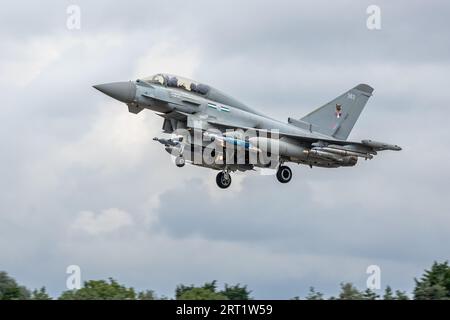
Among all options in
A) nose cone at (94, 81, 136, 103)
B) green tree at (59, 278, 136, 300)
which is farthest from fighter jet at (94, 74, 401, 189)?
green tree at (59, 278, 136, 300)

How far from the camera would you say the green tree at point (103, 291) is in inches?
1564

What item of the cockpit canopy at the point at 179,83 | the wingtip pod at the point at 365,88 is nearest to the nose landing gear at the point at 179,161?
the cockpit canopy at the point at 179,83

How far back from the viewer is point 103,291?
140 ft

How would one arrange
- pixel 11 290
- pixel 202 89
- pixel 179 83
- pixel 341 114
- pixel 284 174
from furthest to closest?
pixel 11 290
pixel 341 114
pixel 284 174
pixel 202 89
pixel 179 83

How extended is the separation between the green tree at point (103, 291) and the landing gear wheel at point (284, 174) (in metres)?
9.11

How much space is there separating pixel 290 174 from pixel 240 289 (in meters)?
13.8

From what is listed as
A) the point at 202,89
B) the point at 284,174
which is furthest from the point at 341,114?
the point at 202,89

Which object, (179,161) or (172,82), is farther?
(172,82)

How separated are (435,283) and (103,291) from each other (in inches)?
492

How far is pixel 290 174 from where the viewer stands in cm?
3366

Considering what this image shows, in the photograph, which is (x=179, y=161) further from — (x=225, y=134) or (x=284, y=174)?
(x=284, y=174)

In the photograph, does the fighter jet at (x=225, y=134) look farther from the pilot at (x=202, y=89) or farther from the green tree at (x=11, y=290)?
the green tree at (x=11, y=290)
